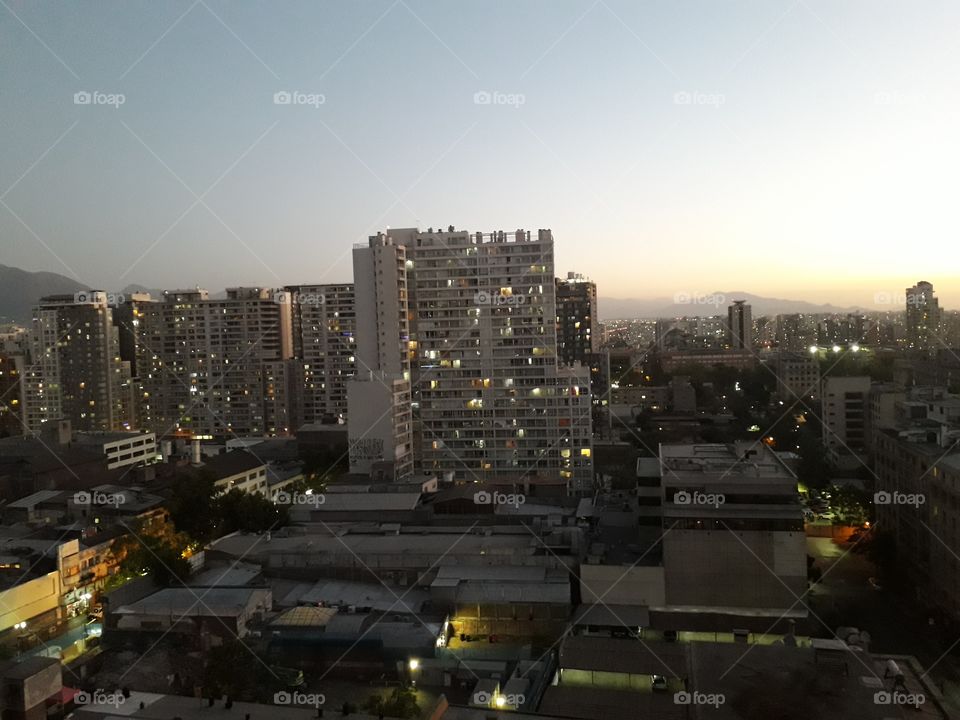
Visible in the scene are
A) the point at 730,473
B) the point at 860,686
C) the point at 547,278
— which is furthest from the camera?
the point at 547,278

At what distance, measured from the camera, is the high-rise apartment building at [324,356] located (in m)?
33.0

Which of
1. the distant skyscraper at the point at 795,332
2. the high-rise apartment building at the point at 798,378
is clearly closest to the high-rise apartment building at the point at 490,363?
the high-rise apartment building at the point at 798,378

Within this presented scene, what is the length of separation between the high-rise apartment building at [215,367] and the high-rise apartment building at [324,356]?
0.82 meters

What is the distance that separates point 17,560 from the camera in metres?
11.6

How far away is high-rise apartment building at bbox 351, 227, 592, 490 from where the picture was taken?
19.8 m

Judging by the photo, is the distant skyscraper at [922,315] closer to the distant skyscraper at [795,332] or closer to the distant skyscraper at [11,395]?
the distant skyscraper at [795,332]

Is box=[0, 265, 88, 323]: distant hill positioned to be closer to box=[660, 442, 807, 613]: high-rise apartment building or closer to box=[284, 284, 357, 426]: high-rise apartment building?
box=[284, 284, 357, 426]: high-rise apartment building

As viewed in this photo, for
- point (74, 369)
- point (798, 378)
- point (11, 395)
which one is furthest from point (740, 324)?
point (11, 395)

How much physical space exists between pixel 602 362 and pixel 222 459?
74.2 ft

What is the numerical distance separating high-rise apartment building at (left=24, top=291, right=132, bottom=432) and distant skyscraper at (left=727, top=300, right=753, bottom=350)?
42966mm

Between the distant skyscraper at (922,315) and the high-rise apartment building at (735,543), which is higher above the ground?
the distant skyscraper at (922,315)

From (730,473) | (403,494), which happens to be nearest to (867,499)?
(730,473)

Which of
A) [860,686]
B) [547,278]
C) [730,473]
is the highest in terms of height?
[547,278]

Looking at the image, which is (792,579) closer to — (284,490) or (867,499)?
(867,499)
